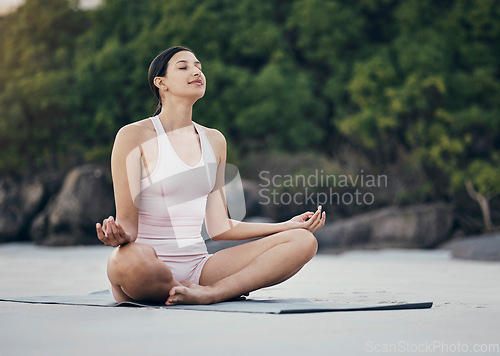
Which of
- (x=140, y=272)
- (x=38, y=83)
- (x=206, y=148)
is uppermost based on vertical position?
(x=38, y=83)

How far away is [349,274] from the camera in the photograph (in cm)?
596

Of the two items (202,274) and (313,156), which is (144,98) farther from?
(202,274)

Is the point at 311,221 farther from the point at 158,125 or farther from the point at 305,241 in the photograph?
the point at 158,125

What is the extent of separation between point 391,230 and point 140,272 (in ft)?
23.1

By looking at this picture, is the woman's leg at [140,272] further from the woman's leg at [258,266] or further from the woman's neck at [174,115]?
the woman's neck at [174,115]

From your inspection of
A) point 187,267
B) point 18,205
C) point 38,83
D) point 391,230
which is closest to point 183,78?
point 187,267

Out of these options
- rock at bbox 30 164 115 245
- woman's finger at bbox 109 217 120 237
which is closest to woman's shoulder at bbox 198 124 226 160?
woman's finger at bbox 109 217 120 237

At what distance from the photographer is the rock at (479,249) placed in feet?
24.6

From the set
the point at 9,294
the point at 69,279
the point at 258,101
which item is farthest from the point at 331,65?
the point at 9,294

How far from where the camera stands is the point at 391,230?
984cm

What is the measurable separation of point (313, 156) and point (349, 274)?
5.89 meters

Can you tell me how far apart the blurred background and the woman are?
6337 mm

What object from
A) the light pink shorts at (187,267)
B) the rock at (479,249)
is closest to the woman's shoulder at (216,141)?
the light pink shorts at (187,267)

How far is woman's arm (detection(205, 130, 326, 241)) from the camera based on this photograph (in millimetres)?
3613
